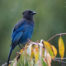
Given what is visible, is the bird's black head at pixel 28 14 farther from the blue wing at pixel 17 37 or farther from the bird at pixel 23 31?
the blue wing at pixel 17 37

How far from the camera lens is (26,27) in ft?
20.4

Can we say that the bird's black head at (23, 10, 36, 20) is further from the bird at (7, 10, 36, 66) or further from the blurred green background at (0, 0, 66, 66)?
the blurred green background at (0, 0, 66, 66)

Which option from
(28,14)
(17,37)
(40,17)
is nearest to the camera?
(17,37)

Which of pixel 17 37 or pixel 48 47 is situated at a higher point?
pixel 17 37

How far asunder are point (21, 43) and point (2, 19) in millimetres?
5025

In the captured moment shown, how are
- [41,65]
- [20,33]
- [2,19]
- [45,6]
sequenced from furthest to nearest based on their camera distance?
[2,19], [45,6], [20,33], [41,65]

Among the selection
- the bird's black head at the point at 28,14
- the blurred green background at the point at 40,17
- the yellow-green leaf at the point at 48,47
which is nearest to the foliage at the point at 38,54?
the yellow-green leaf at the point at 48,47

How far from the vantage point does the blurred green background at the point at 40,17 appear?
33.3ft

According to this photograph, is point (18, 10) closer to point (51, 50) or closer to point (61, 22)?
point (61, 22)

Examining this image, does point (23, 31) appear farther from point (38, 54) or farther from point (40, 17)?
point (40, 17)

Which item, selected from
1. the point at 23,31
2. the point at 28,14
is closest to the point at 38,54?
the point at 23,31

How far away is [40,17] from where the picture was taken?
34.0 ft

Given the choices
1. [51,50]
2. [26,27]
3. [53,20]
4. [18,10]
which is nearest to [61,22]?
[53,20]

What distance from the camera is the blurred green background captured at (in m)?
10.2
